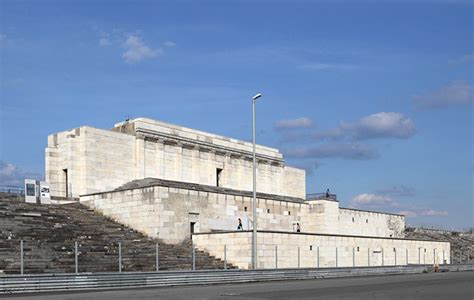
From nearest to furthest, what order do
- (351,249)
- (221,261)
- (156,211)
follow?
(221,261) → (156,211) → (351,249)

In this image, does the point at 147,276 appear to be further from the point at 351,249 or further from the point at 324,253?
the point at 351,249

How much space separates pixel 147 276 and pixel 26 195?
24.1 metres

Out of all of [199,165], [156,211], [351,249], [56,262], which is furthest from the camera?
[199,165]

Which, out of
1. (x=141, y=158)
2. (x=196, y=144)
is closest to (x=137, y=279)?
(x=141, y=158)

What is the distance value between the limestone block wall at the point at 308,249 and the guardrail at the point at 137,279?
531 centimetres

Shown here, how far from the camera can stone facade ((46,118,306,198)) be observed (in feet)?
188

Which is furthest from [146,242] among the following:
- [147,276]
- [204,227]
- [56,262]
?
[147,276]

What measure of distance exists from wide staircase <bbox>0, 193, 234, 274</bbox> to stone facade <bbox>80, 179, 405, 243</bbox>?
3.90 feet

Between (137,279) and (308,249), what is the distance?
22.6 meters

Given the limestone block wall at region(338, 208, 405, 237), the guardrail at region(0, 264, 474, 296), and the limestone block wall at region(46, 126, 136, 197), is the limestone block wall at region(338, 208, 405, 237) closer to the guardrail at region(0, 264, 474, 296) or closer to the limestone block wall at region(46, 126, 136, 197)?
the limestone block wall at region(46, 126, 136, 197)

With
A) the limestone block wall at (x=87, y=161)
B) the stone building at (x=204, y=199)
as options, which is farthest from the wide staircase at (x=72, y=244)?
the limestone block wall at (x=87, y=161)

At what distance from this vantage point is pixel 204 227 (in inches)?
2063

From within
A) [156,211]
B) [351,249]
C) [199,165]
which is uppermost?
[199,165]

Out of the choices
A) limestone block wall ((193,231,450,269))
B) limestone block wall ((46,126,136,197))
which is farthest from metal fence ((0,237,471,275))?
limestone block wall ((46,126,136,197))
